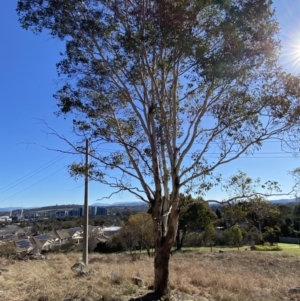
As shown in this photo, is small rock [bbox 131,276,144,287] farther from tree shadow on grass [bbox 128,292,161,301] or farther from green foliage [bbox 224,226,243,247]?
green foliage [bbox 224,226,243,247]

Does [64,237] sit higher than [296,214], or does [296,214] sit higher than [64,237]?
[296,214]

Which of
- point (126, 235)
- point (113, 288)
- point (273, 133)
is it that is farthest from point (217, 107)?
point (126, 235)

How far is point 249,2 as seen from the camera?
282 inches

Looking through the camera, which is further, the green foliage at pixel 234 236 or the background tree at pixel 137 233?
the green foliage at pixel 234 236

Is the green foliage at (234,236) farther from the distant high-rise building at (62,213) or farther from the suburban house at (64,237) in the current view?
the distant high-rise building at (62,213)

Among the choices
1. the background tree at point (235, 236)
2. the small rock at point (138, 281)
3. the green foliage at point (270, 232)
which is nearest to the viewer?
the green foliage at point (270, 232)

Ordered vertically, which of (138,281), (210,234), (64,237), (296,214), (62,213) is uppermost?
(62,213)

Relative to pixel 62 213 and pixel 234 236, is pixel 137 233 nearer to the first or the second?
pixel 234 236

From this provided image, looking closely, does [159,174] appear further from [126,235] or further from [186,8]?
[126,235]

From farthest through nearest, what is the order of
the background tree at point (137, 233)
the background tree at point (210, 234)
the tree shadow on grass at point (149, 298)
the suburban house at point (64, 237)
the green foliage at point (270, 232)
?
the suburban house at point (64, 237), the background tree at point (210, 234), the background tree at point (137, 233), the green foliage at point (270, 232), the tree shadow on grass at point (149, 298)

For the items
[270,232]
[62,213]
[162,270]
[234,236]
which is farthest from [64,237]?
[270,232]

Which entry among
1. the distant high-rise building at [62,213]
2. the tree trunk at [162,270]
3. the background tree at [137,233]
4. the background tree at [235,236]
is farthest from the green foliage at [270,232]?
the distant high-rise building at [62,213]

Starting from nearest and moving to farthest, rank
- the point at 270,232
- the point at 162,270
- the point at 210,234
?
1. the point at 162,270
2. the point at 270,232
3. the point at 210,234

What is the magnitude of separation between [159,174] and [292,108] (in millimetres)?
3514
